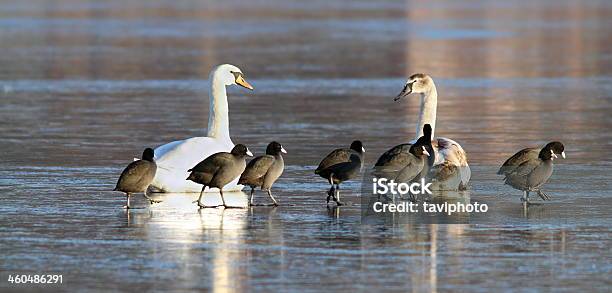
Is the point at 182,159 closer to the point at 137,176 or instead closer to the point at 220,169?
the point at 220,169

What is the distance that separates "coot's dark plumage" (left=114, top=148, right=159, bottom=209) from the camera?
42.3 ft

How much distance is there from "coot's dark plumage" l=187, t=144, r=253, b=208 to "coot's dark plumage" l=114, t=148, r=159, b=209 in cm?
40

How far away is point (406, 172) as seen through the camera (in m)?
13.2

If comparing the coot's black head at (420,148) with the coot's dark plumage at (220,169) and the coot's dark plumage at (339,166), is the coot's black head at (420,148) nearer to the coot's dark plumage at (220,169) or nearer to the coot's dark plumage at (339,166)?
the coot's dark plumage at (339,166)

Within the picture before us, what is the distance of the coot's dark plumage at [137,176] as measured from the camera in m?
12.9

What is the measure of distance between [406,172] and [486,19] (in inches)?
2106

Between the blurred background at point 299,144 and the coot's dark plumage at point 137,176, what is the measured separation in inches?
9.2

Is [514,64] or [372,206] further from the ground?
[514,64]

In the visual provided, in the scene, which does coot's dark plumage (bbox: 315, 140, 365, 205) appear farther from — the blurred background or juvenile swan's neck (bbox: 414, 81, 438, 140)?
juvenile swan's neck (bbox: 414, 81, 438, 140)

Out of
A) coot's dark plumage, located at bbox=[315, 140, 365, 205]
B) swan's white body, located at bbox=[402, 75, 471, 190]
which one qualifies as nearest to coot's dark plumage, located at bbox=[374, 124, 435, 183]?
coot's dark plumage, located at bbox=[315, 140, 365, 205]

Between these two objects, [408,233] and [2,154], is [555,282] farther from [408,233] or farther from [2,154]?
[2,154]

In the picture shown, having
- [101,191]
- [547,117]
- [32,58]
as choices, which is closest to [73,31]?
[32,58]

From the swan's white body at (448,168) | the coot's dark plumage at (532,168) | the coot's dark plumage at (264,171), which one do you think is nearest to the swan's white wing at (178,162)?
the coot's dark plumage at (264,171)

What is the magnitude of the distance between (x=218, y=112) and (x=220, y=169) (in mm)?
2330
